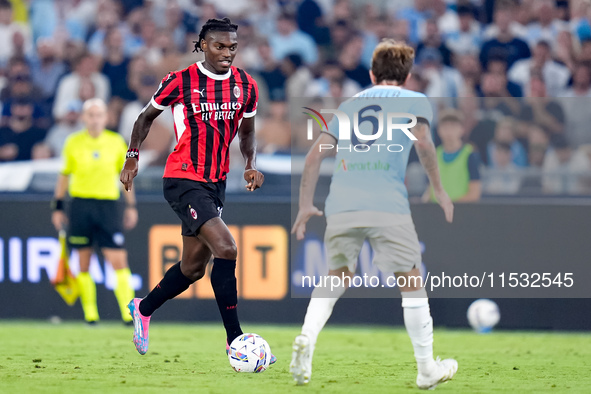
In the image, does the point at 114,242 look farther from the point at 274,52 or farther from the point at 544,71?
the point at 544,71

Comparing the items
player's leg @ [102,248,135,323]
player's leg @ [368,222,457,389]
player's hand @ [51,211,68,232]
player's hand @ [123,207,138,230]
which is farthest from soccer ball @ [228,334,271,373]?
player's hand @ [51,211,68,232]

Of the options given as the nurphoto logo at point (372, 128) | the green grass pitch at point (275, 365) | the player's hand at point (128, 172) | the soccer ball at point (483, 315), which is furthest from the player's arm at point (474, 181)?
the player's hand at point (128, 172)

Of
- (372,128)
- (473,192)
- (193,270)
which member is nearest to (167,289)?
(193,270)

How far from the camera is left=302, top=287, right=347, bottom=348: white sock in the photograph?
4945 mm

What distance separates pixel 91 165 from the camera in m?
8.71

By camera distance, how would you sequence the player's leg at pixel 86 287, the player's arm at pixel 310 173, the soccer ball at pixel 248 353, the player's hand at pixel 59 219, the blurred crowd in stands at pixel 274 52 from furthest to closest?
1. the blurred crowd in stands at pixel 274 52
2. the player's leg at pixel 86 287
3. the player's hand at pixel 59 219
4. the soccer ball at pixel 248 353
5. the player's arm at pixel 310 173

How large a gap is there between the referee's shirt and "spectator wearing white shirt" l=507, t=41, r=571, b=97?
4983 mm

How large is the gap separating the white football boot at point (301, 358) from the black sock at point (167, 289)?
3.96 ft

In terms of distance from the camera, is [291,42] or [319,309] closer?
[319,309]

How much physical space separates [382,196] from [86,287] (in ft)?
15.1

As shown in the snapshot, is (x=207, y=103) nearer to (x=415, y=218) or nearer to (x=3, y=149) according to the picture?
(x=415, y=218)

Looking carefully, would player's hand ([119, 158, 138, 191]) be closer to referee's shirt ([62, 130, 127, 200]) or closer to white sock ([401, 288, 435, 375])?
white sock ([401, 288, 435, 375])

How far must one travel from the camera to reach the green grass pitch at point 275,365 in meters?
Answer: 5.09

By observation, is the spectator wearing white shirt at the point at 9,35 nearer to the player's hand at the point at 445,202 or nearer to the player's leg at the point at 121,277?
the player's leg at the point at 121,277
